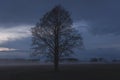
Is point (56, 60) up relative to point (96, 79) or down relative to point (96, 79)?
up

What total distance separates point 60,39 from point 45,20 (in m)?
4.13

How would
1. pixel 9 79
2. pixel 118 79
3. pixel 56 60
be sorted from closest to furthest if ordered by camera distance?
pixel 118 79 < pixel 9 79 < pixel 56 60

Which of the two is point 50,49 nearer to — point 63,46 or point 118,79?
point 63,46

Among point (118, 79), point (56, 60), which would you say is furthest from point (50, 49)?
point (118, 79)

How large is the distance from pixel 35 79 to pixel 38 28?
20238 millimetres

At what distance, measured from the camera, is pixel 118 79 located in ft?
117

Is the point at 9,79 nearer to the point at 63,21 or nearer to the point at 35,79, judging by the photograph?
the point at 35,79

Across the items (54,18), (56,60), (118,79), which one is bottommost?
(118,79)

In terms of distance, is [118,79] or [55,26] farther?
[55,26]

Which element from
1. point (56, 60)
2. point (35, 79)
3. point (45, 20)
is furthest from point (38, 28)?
point (35, 79)

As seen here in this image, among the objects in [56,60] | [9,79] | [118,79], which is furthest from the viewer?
[56,60]

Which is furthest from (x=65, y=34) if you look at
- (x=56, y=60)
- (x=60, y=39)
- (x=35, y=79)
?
(x=35, y=79)

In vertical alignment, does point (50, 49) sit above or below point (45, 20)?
below

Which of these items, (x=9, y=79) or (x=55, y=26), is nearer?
(x=9, y=79)
